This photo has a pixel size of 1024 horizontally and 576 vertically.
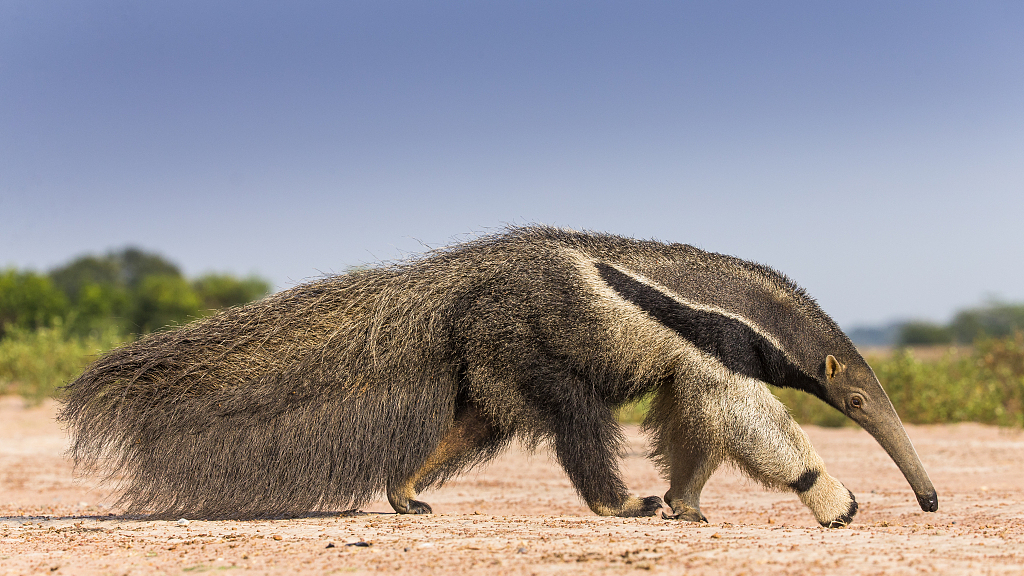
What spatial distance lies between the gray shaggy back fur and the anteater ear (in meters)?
0.37

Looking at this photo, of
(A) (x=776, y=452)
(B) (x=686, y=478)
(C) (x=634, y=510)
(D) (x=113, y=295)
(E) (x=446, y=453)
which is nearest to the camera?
(A) (x=776, y=452)

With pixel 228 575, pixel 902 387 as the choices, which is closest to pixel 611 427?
pixel 228 575

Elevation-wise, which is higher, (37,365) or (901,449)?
(37,365)

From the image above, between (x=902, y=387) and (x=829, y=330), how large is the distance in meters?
11.6

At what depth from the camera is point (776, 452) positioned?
527 centimetres

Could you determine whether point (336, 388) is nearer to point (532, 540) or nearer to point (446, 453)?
point (446, 453)

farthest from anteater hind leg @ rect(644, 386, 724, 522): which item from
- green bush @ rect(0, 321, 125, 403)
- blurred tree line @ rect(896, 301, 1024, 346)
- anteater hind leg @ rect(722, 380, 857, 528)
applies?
blurred tree line @ rect(896, 301, 1024, 346)

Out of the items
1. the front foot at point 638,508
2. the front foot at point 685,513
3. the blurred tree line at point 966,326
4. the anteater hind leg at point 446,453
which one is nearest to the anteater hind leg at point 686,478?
the front foot at point 685,513

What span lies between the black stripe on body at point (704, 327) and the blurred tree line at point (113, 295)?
9763 mm

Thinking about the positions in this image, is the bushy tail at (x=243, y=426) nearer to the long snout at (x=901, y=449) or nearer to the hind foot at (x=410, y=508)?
the hind foot at (x=410, y=508)

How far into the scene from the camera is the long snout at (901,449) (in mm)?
5594

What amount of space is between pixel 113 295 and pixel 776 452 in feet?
145

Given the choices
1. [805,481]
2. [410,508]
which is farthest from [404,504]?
[805,481]

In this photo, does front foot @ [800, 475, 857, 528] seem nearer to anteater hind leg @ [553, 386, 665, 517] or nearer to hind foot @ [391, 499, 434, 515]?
anteater hind leg @ [553, 386, 665, 517]
